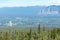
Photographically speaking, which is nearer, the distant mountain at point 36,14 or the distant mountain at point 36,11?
the distant mountain at point 36,14

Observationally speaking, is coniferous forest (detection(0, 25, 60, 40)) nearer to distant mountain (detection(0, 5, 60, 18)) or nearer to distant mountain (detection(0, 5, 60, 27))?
distant mountain (detection(0, 5, 60, 27))

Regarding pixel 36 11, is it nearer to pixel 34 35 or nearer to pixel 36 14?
pixel 36 14

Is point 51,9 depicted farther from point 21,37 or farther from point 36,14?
point 21,37

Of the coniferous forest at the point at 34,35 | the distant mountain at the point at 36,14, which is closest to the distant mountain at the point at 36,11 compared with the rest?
the distant mountain at the point at 36,14

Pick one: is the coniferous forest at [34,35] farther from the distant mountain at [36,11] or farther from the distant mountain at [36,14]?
the distant mountain at [36,11]

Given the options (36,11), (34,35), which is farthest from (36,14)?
(34,35)

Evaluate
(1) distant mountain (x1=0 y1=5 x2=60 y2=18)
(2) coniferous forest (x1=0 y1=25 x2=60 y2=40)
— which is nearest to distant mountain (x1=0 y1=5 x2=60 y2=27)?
(1) distant mountain (x1=0 y1=5 x2=60 y2=18)

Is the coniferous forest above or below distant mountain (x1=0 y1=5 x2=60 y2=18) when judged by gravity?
above

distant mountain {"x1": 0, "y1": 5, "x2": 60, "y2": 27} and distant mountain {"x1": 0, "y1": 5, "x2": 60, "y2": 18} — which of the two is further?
distant mountain {"x1": 0, "y1": 5, "x2": 60, "y2": 18}

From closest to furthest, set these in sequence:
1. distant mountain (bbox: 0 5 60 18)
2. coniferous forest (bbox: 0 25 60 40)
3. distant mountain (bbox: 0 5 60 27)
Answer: coniferous forest (bbox: 0 25 60 40)
distant mountain (bbox: 0 5 60 27)
distant mountain (bbox: 0 5 60 18)

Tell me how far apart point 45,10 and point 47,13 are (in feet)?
6.17

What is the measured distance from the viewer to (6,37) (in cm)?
2647

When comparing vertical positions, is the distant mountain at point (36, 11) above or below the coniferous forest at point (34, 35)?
below

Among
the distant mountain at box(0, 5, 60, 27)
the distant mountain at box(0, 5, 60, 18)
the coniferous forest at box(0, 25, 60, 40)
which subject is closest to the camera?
the coniferous forest at box(0, 25, 60, 40)
